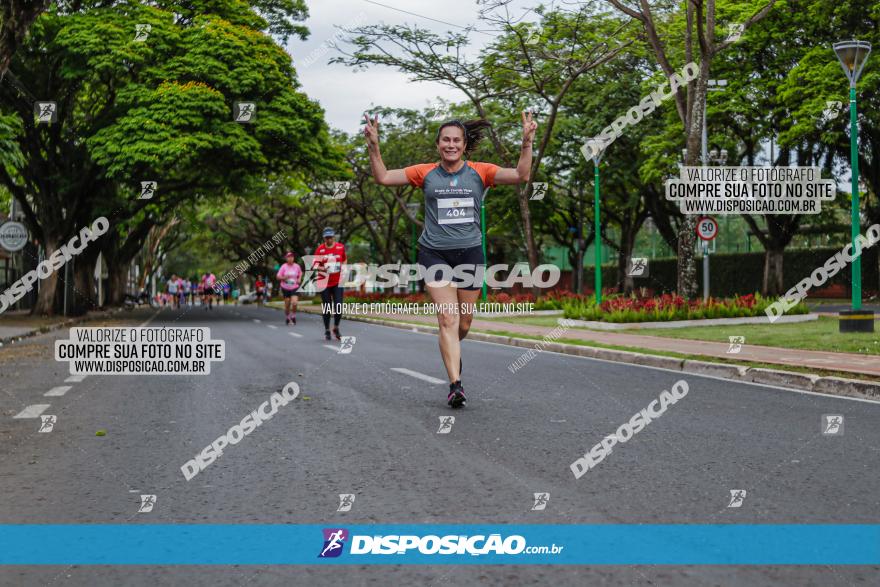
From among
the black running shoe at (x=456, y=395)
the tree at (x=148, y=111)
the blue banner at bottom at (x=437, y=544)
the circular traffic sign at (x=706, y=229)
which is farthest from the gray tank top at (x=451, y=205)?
the tree at (x=148, y=111)

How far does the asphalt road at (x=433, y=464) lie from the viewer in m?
3.43

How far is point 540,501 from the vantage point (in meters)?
4.37

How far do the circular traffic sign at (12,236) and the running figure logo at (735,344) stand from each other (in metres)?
15.8

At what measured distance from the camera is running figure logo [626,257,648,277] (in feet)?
141

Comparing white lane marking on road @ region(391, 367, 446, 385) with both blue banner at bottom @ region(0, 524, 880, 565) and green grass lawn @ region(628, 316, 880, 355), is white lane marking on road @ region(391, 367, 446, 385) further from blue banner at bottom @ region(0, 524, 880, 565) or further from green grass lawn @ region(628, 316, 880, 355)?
green grass lawn @ region(628, 316, 880, 355)

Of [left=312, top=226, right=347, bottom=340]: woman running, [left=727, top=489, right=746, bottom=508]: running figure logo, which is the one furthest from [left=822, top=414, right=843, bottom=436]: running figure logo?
[left=312, top=226, right=347, bottom=340]: woman running

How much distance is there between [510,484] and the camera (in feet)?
15.5

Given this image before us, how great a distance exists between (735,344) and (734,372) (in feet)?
11.5

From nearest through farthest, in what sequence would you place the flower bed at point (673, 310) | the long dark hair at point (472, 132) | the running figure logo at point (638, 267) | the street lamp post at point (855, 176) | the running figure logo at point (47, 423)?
the running figure logo at point (47, 423), the long dark hair at point (472, 132), the street lamp post at point (855, 176), the flower bed at point (673, 310), the running figure logo at point (638, 267)

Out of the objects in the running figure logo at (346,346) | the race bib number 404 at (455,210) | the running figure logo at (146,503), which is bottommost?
the running figure logo at (346,346)

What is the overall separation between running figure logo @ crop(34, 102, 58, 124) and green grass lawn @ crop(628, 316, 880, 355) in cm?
1878

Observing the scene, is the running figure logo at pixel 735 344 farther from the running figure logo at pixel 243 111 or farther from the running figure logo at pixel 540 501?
the running figure logo at pixel 243 111

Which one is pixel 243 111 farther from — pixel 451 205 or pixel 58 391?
pixel 451 205

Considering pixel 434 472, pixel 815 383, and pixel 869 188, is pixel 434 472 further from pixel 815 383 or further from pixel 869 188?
pixel 869 188
